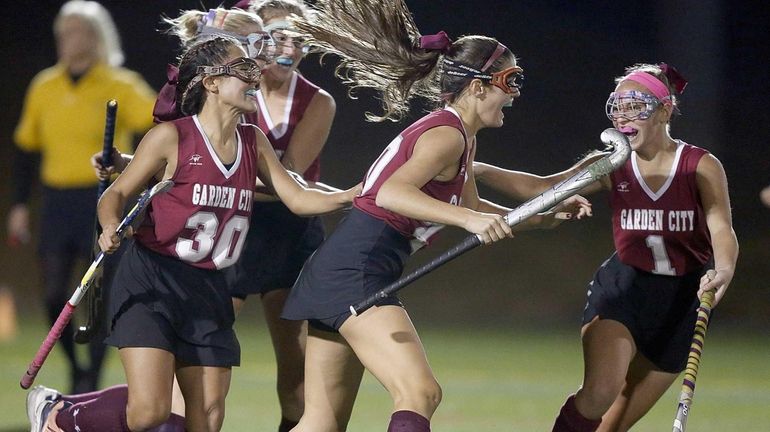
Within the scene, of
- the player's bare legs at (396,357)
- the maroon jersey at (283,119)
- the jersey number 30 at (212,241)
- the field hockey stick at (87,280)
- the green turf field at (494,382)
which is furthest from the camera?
the green turf field at (494,382)

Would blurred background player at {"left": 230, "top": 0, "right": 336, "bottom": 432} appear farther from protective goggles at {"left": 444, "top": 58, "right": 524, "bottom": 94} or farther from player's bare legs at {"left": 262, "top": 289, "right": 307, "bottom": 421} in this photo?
protective goggles at {"left": 444, "top": 58, "right": 524, "bottom": 94}

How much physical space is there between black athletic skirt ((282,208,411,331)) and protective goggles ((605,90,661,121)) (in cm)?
86

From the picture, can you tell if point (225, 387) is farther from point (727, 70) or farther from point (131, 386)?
point (727, 70)

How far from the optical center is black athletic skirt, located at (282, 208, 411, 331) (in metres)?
3.84

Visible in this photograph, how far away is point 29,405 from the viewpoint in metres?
4.60

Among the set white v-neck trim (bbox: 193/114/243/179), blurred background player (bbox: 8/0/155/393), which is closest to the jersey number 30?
white v-neck trim (bbox: 193/114/243/179)

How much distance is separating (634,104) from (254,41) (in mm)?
1238

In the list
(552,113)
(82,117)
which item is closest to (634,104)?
(82,117)

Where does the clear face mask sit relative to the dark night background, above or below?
above

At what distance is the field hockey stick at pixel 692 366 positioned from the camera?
3.79 metres

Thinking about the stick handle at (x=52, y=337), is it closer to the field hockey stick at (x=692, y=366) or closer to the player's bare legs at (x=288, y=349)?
the player's bare legs at (x=288, y=349)

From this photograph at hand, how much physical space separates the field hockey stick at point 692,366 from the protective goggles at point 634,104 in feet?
2.05

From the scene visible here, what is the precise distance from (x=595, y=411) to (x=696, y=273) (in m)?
0.58

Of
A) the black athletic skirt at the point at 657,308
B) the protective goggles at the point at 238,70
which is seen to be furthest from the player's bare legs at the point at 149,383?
the black athletic skirt at the point at 657,308
